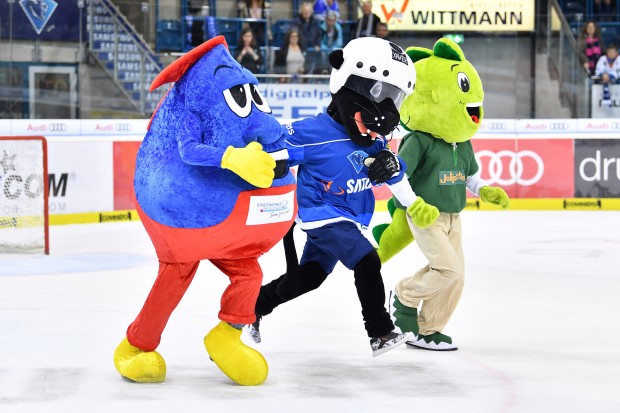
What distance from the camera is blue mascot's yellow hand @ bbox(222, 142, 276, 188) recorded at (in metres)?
3.87

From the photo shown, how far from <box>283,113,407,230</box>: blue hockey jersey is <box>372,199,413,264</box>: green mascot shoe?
54cm

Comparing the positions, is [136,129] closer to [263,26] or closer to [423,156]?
[263,26]

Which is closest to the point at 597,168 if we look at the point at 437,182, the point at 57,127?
the point at 57,127

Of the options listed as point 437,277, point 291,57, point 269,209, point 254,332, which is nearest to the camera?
point 269,209

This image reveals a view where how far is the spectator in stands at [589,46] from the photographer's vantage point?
12.1m

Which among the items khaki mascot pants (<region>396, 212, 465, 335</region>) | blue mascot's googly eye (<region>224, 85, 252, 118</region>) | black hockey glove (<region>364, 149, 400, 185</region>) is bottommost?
khaki mascot pants (<region>396, 212, 465, 335</region>)

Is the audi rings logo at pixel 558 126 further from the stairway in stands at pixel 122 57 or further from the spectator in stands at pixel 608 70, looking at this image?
the stairway in stands at pixel 122 57

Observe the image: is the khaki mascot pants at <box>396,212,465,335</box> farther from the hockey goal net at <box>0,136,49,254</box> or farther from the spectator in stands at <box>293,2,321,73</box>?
the spectator in stands at <box>293,2,321,73</box>

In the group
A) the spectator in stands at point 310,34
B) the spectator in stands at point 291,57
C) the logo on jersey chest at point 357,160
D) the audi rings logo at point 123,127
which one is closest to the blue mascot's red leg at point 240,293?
the logo on jersey chest at point 357,160

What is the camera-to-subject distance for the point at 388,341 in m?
4.29

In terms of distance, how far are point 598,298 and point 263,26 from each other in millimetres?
6273

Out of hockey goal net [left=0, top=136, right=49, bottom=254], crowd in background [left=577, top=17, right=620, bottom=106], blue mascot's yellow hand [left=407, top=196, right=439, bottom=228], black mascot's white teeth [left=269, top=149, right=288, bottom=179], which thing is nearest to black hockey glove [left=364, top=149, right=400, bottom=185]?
blue mascot's yellow hand [left=407, top=196, right=439, bottom=228]

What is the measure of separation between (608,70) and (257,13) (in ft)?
11.9

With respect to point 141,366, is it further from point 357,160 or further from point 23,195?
point 23,195
